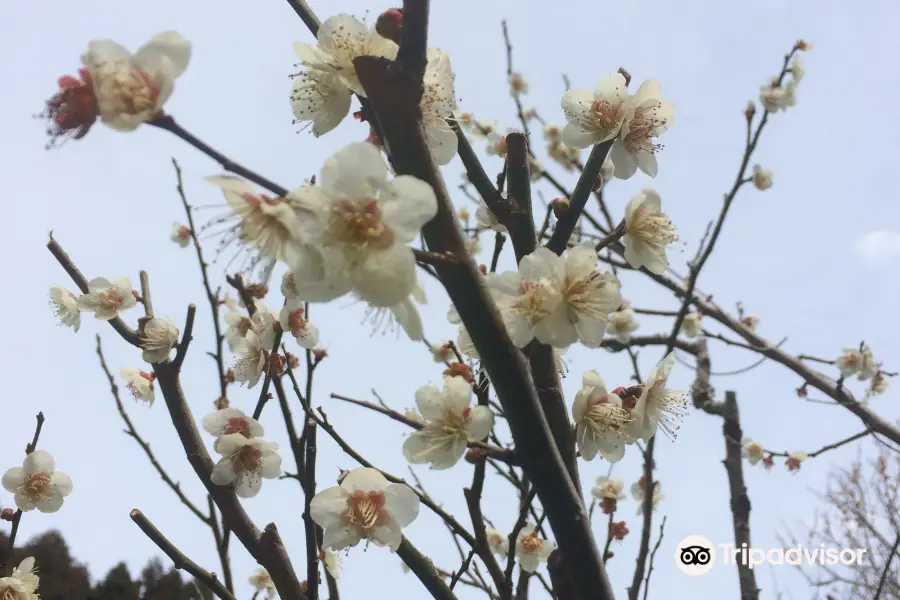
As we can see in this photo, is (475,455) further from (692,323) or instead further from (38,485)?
(692,323)

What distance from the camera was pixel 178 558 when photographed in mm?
1469

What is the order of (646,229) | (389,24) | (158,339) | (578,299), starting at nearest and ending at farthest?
(389,24) < (578,299) < (646,229) < (158,339)

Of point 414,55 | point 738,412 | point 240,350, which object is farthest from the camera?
point 738,412

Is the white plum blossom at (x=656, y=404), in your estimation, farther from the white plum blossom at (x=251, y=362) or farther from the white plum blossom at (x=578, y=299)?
the white plum blossom at (x=251, y=362)

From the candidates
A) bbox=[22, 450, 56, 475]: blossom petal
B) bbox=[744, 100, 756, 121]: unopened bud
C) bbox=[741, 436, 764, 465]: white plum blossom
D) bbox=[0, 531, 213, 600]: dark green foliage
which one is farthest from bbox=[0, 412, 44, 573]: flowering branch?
bbox=[0, 531, 213, 600]: dark green foliage

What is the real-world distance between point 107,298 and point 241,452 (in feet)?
2.82

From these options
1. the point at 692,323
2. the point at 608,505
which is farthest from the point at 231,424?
the point at 692,323

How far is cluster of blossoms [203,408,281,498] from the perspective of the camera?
1.62 meters

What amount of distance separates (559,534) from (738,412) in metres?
2.87

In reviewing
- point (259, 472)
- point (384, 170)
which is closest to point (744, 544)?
point (259, 472)

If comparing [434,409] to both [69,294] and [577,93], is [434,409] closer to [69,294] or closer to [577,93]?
[577,93]

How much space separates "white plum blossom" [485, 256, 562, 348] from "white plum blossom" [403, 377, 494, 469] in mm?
166

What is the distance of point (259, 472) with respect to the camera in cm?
168

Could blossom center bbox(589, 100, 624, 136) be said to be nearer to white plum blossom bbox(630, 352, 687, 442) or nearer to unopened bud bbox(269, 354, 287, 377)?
white plum blossom bbox(630, 352, 687, 442)
